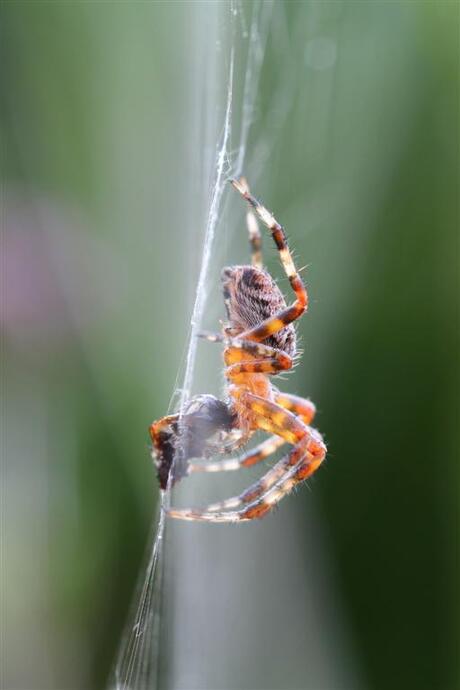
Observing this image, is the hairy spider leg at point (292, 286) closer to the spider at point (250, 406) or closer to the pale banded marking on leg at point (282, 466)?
the spider at point (250, 406)

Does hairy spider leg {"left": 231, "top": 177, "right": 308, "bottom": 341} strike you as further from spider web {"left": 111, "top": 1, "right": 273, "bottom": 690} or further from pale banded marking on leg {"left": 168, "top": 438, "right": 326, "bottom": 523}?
pale banded marking on leg {"left": 168, "top": 438, "right": 326, "bottom": 523}

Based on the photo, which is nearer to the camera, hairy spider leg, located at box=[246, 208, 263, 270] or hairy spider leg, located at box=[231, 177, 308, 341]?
hairy spider leg, located at box=[231, 177, 308, 341]

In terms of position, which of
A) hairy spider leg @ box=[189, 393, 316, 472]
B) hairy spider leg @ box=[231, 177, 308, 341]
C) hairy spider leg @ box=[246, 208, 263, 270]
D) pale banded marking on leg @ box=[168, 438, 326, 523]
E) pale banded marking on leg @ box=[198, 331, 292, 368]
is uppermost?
hairy spider leg @ box=[246, 208, 263, 270]

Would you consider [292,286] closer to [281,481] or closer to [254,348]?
[254,348]

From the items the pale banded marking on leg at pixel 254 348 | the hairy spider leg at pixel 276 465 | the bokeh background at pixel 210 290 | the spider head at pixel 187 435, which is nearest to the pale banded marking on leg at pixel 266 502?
the hairy spider leg at pixel 276 465

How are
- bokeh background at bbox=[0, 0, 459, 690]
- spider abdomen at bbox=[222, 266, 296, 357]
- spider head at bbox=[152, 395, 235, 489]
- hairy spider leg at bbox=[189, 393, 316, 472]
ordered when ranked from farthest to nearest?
bokeh background at bbox=[0, 0, 459, 690]
hairy spider leg at bbox=[189, 393, 316, 472]
spider abdomen at bbox=[222, 266, 296, 357]
spider head at bbox=[152, 395, 235, 489]

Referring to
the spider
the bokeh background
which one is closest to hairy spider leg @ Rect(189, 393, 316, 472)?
the spider

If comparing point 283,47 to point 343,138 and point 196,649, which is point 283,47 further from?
point 196,649
